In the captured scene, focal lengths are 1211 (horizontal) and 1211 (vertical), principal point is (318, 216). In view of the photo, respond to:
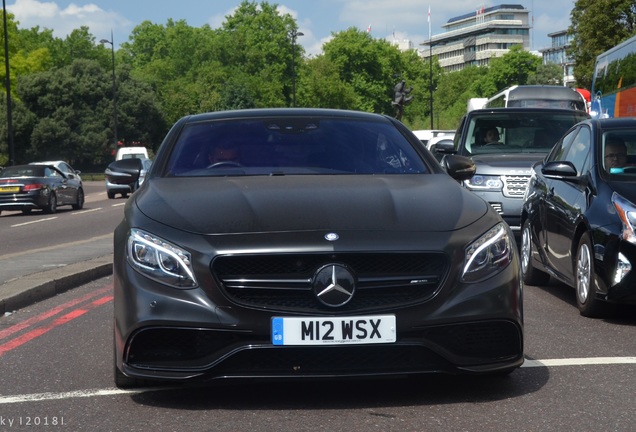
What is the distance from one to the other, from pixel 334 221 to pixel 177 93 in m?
114

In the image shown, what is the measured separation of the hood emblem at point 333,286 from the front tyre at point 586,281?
369 centimetres

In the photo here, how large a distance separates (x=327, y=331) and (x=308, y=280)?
0.24 metres

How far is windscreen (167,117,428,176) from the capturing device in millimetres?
6773

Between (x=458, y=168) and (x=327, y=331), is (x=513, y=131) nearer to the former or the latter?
(x=458, y=168)

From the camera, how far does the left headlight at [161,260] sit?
5383 millimetres

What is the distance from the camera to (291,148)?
693cm

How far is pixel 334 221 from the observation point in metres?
5.55

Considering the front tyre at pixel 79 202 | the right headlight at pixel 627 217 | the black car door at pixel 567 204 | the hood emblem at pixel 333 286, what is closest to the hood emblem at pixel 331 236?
the hood emblem at pixel 333 286

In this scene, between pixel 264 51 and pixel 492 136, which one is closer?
pixel 492 136

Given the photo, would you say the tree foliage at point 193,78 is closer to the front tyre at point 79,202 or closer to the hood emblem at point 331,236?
the front tyre at point 79,202

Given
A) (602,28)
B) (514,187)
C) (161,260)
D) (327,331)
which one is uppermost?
(602,28)

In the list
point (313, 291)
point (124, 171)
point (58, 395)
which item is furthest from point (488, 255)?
point (124, 171)

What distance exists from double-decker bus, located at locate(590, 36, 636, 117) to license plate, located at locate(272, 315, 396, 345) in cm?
2324

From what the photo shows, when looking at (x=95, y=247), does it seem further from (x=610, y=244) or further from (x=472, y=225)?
(x=472, y=225)
